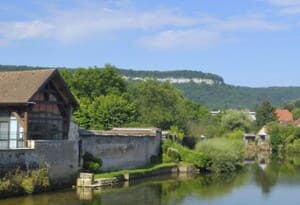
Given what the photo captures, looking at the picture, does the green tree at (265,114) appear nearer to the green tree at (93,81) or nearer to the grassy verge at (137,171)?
the green tree at (93,81)

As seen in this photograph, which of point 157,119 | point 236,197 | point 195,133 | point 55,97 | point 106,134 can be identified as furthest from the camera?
point 195,133

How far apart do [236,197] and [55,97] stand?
1398 centimetres

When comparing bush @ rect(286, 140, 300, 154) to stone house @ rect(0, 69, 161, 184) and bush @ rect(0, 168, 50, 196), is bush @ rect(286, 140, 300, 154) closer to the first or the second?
stone house @ rect(0, 69, 161, 184)

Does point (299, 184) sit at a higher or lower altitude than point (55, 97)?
lower

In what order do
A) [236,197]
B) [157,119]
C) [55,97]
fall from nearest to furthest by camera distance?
[236,197]
[55,97]
[157,119]

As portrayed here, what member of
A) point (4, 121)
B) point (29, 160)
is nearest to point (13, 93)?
point (4, 121)

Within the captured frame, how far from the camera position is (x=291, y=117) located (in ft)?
502

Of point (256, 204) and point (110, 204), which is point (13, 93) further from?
point (256, 204)

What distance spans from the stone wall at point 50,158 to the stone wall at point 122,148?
2.66m

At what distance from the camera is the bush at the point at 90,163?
4075cm

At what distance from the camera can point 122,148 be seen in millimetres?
47094

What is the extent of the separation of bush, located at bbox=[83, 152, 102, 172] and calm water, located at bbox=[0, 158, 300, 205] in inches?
113

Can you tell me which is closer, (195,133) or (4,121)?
(4,121)

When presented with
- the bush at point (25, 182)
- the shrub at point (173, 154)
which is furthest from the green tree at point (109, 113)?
the bush at point (25, 182)
